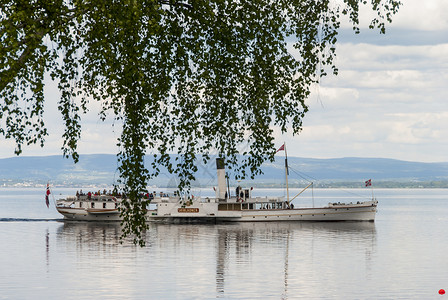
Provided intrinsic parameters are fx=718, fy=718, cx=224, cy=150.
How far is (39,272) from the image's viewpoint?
49.3 metres

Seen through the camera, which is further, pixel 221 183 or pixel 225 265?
pixel 221 183

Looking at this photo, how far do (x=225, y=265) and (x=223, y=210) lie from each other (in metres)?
52.0

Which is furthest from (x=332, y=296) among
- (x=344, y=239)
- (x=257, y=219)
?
(x=257, y=219)

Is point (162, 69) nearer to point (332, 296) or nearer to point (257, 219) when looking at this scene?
point (332, 296)

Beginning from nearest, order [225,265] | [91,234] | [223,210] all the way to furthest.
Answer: [225,265] → [91,234] → [223,210]

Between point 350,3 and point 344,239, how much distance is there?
205ft

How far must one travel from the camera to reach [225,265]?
173ft

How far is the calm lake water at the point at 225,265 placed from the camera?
39000mm

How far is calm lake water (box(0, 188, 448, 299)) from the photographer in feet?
128

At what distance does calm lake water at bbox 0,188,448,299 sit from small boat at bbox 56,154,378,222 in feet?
37.2

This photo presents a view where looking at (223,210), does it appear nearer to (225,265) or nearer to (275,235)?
(275,235)

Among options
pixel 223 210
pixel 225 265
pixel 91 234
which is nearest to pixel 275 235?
pixel 223 210

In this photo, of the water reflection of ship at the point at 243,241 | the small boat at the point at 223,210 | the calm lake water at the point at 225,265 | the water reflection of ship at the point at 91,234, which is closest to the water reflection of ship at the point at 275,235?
the water reflection of ship at the point at 243,241

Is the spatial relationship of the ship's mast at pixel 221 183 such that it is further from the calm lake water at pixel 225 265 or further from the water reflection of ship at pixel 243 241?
the calm lake water at pixel 225 265
